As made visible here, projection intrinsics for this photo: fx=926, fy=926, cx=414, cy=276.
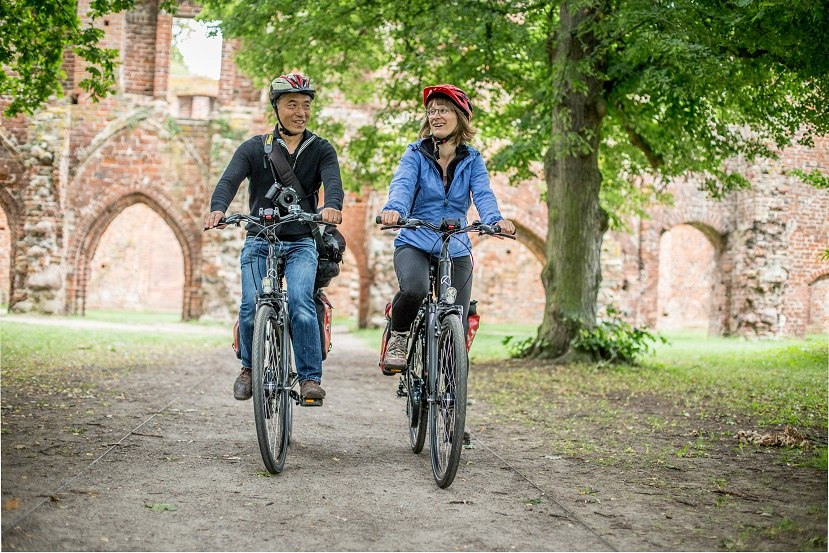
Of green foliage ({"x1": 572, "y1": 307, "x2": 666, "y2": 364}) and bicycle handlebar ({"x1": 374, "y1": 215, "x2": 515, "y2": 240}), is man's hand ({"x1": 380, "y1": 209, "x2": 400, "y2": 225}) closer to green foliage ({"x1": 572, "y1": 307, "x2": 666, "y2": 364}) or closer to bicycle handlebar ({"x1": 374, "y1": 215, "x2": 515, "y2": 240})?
bicycle handlebar ({"x1": 374, "y1": 215, "x2": 515, "y2": 240})

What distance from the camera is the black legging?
5016 mm

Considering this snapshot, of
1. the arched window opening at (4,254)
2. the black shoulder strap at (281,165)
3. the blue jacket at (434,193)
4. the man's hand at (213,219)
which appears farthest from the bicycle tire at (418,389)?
the arched window opening at (4,254)

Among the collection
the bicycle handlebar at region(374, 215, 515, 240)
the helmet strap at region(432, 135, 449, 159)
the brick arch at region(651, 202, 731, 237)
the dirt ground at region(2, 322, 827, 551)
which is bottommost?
the dirt ground at region(2, 322, 827, 551)

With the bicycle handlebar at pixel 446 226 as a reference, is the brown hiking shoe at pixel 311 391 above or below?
below

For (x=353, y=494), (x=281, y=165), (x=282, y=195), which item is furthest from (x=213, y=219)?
(x=353, y=494)

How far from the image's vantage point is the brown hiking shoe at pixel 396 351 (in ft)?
17.0

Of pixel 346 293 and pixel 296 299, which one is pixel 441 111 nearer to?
pixel 296 299

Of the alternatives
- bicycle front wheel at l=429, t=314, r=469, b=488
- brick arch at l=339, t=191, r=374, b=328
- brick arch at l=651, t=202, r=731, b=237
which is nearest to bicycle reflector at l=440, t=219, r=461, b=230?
bicycle front wheel at l=429, t=314, r=469, b=488

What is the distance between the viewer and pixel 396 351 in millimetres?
5246

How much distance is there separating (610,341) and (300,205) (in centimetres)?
831

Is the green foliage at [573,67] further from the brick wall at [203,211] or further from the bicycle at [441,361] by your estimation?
the brick wall at [203,211]

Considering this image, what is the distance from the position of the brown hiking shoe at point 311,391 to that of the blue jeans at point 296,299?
0.15 ft

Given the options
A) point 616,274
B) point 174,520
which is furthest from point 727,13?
point 616,274

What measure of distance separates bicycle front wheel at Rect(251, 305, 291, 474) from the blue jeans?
0.16m
